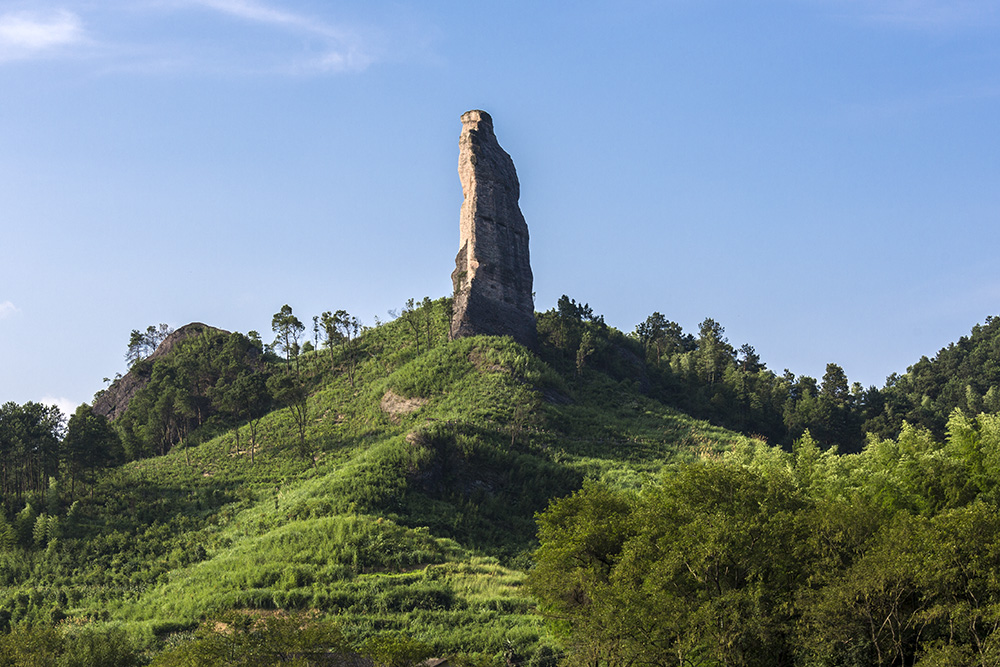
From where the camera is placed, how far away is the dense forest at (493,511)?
32.6 m

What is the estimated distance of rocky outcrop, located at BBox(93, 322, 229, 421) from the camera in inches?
4328

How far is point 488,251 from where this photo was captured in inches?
3942

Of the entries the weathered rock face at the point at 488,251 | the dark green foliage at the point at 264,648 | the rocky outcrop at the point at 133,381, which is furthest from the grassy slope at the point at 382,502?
the rocky outcrop at the point at 133,381

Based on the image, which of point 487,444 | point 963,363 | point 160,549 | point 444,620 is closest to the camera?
point 444,620

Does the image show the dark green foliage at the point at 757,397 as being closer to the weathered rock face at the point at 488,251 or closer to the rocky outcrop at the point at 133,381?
the weathered rock face at the point at 488,251

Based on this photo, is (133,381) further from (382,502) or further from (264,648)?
(264,648)

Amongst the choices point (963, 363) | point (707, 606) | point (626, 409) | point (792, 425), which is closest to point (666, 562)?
point (707, 606)

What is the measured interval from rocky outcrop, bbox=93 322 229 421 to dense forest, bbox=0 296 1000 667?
0.73 meters

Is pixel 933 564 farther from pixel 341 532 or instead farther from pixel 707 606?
pixel 341 532

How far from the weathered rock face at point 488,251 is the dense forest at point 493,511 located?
4.36m

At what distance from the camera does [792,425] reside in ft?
330

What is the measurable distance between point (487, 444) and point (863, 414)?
5656 centimetres

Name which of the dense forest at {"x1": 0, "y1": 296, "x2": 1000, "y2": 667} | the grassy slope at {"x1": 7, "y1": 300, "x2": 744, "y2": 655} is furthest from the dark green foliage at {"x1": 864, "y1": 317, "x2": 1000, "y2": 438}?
the grassy slope at {"x1": 7, "y1": 300, "x2": 744, "y2": 655}

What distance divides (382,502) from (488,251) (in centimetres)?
4408
